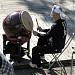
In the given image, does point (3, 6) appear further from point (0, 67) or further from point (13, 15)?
point (0, 67)

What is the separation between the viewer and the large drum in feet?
25.9

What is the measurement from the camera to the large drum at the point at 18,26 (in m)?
7.89

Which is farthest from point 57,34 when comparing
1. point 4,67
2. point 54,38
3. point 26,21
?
point 4,67

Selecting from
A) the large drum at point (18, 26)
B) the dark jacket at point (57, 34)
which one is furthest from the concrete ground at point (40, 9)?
the dark jacket at point (57, 34)

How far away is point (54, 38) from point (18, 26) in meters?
0.87

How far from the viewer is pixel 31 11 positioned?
12773 millimetres

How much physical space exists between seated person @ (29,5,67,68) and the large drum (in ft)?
1.23

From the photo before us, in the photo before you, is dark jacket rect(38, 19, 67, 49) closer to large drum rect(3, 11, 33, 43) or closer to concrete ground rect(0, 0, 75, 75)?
large drum rect(3, 11, 33, 43)

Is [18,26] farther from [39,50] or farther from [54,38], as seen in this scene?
[54,38]

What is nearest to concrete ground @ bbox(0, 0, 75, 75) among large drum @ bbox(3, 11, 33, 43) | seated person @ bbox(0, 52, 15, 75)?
large drum @ bbox(3, 11, 33, 43)

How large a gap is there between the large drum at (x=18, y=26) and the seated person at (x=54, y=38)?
375 mm

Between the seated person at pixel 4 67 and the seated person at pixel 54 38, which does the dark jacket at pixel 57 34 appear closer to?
the seated person at pixel 54 38

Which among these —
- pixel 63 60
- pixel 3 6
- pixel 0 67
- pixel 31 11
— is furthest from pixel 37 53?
pixel 3 6

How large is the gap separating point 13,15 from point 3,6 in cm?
556
